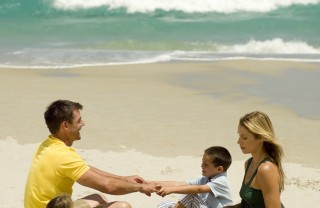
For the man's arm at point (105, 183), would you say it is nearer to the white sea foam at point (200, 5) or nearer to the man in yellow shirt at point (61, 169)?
the man in yellow shirt at point (61, 169)

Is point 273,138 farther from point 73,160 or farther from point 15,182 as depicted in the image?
point 15,182

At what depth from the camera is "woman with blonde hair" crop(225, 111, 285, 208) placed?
4.62 m

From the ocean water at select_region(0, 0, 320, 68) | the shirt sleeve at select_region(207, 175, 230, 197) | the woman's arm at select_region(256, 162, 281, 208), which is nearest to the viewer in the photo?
the woman's arm at select_region(256, 162, 281, 208)

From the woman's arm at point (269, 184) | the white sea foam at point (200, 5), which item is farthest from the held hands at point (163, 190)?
the white sea foam at point (200, 5)

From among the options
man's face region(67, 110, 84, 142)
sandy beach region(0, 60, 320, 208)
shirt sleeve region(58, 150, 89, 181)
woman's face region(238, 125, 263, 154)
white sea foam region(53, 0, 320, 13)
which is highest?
man's face region(67, 110, 84, 142)

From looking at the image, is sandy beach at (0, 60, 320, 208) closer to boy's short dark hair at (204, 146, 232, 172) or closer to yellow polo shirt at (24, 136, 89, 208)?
boy's short dark hair at (204, 146, 232, 172)

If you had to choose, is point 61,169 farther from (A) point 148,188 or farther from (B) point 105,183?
(A) point 148,188

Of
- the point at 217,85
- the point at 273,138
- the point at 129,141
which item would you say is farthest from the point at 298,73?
the point at 273,138

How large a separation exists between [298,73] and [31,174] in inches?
404

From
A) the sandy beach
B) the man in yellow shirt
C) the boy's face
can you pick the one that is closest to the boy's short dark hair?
the boy's face

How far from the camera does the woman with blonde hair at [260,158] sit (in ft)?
15.2

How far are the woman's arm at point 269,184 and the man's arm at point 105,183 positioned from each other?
0.93 m

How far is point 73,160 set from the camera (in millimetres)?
4887

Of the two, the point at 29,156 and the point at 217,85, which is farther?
the point at 217,85
